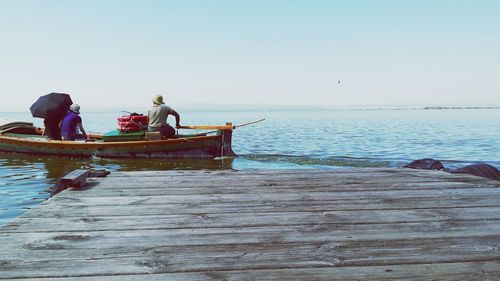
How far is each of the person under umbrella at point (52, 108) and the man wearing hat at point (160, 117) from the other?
414 centimetres

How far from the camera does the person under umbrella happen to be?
56.1 feet

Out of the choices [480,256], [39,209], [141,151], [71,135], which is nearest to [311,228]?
[480,256]

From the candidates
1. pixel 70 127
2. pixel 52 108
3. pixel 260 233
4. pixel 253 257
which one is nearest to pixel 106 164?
pixel 70 127

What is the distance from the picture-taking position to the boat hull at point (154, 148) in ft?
53.5

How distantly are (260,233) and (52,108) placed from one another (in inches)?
654

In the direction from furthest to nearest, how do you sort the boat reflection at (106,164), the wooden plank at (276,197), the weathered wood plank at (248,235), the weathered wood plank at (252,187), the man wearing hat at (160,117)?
the man wearing hat at (160,117), the boat reflection at (106,164), the weathered wood plank at (252,187), the wooden plank at (276,197), the weathered wood plank at (248,235)

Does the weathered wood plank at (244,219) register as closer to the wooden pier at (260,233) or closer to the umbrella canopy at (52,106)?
the wooden pier at (260,233)

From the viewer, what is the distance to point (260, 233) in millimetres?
2861

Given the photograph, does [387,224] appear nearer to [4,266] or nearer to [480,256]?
[480,256]

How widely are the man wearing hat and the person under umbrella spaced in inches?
163

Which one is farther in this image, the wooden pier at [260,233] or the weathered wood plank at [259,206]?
the weathered wood plank at [259,206]

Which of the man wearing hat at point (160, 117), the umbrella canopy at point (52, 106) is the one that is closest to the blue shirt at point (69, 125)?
the umbrella canopy at point (52, 106)

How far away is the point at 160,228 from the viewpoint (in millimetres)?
3008

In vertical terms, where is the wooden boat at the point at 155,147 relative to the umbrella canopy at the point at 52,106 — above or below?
below
